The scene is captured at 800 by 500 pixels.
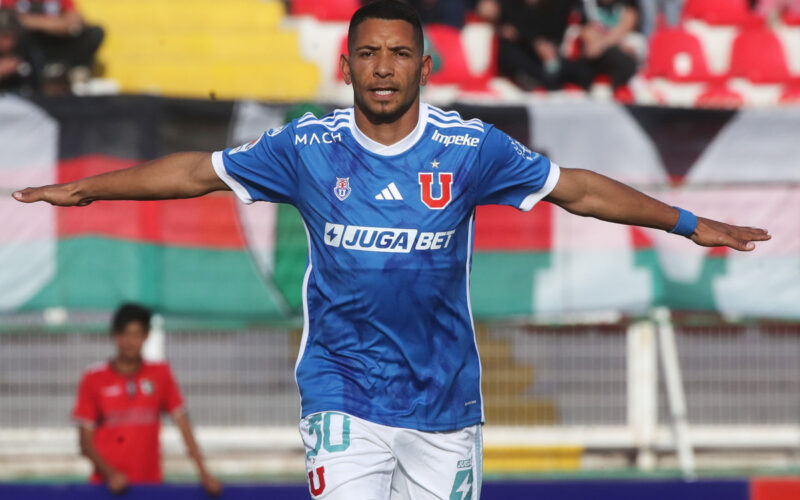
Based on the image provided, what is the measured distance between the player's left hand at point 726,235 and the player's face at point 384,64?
3.77ft

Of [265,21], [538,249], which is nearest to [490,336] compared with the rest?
[538,249]

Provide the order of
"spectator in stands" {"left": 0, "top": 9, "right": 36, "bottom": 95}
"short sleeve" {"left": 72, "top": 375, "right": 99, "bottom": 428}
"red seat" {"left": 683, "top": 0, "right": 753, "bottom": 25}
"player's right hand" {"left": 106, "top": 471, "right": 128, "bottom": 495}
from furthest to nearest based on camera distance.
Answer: "red seat" {"left": 683, "top": 0, "right": 753, "bottom": 25}
"spectator in stands" {"left": 0, "top": 9, "right": 36, "bottom": 95}
"short sleeve" {"left": 72, "top": 375, "right": 99, "bottom": 428}
"player's right hand" {"left": 106, "top": 471, "right": 128, "bottom": 495}

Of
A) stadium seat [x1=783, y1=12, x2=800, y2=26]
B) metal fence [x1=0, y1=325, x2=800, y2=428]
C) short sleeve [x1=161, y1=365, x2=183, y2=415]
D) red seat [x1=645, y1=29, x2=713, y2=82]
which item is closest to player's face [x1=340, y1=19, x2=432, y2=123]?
short sleeve [x1=161, y1=365, x2=183, y2=415]

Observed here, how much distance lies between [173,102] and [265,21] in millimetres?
4441

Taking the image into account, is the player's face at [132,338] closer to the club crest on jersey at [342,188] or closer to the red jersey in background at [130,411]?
the red jersey in background at [130,411]

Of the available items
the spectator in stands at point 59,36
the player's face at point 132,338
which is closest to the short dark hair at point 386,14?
the player's face at point 132,338

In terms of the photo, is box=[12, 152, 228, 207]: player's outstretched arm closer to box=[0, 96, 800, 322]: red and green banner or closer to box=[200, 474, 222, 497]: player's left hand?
box=[200, 474, 222, 497]: player's left hand

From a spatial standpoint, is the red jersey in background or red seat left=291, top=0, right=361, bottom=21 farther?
red seat left=291, top=0, right=361, bottom=21

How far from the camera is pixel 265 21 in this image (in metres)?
12.8

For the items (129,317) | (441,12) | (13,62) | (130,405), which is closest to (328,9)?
(441,12)

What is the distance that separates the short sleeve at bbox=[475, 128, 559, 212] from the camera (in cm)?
425

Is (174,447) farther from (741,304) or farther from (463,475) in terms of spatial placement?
(463,475)

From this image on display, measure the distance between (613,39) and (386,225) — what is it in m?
8.33

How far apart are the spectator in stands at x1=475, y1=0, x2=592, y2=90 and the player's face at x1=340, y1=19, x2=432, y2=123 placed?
7.83 metres
